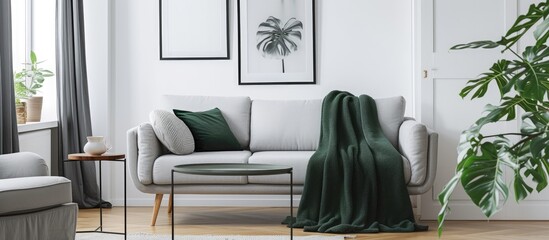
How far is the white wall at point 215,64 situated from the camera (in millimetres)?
5801

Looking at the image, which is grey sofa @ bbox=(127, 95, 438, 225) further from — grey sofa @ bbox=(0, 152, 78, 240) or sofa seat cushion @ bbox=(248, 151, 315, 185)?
grey sofa @ bbox=(0, 152, 78, 240)

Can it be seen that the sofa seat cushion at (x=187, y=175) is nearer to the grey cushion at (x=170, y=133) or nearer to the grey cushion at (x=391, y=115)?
the grey cushion at (x=170, y=133)

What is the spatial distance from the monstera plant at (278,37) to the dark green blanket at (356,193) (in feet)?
3.69

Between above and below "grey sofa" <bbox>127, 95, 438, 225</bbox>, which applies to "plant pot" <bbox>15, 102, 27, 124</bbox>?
above

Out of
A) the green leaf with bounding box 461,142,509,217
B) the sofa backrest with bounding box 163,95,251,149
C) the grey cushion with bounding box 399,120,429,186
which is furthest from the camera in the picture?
the sofa backrest with bounding box 163,95,251,149

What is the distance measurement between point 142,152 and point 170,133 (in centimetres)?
22

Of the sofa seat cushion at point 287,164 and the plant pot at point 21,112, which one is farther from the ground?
the plant pot at point 21,112

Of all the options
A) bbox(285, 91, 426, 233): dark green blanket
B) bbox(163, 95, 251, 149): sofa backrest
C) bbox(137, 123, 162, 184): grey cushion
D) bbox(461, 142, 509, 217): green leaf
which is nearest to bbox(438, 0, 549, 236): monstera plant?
bbox(461, 142, 509, 217): green leaf

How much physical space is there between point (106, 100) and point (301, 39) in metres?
1.54

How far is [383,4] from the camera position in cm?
581

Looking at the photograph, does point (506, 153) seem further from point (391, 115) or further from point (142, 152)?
point (391, 115)

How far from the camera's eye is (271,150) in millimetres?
5480

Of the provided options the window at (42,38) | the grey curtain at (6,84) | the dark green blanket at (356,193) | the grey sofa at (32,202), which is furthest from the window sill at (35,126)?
the dark green blanket at (356,193)

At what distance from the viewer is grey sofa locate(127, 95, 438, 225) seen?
A: 4852mm
